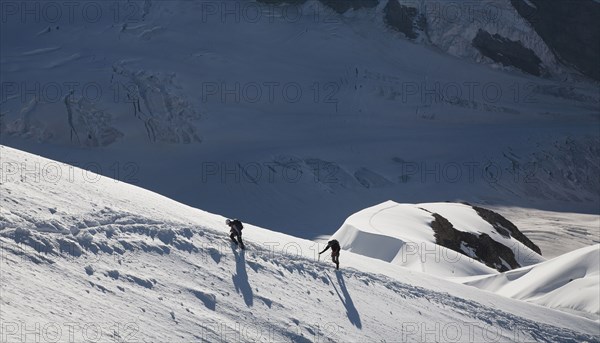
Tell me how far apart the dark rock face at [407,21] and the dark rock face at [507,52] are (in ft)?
11.6

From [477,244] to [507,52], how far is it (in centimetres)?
3032

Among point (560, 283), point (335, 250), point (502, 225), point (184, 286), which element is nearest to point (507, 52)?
point (502, 225)

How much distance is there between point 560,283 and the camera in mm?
25984

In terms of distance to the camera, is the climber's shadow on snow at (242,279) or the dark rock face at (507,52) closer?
the climber's shadow on snow at (242,279)

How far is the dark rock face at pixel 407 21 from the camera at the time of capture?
5981 cm

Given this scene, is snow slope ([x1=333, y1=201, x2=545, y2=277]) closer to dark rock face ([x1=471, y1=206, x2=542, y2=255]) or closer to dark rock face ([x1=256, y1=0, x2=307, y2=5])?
dark rock face ([x1=471, y1=206, x2=542, y2=255])

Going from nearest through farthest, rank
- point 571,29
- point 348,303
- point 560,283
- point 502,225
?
point 348,303 → point 560,283 → point 502,225 → point 571,29

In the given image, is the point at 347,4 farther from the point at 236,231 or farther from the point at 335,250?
the point at 236,231

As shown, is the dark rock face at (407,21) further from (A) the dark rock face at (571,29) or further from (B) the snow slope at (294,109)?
(A) the dark rock face at (571,29)

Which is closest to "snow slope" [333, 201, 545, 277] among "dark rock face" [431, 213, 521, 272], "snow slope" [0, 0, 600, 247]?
"dark rock face" [431, 213, 521, 272]

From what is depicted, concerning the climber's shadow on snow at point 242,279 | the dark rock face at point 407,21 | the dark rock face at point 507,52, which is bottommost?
the dark rock face at point 507,52

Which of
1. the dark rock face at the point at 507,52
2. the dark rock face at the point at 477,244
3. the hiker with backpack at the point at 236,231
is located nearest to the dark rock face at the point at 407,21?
the dark rock face at the point at 507,52

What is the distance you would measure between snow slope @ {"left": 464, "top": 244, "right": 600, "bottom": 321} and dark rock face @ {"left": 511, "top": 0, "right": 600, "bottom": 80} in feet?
122

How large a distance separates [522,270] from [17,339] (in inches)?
688
